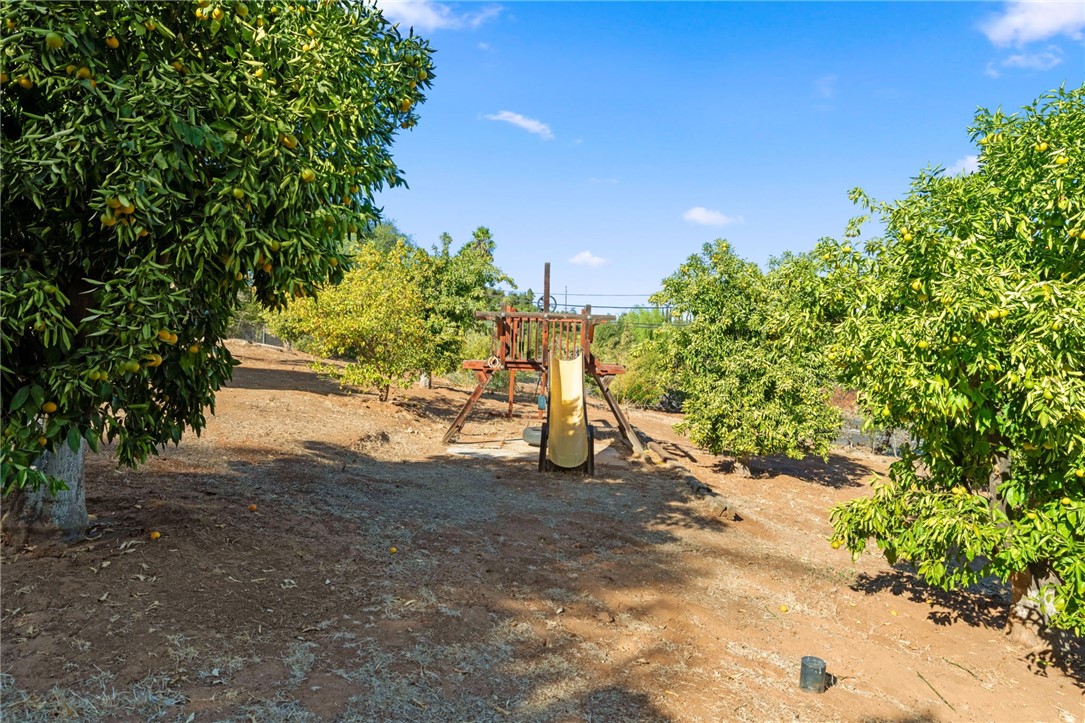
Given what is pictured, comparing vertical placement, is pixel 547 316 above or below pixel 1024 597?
above

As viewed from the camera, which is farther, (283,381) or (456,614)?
(283,381)

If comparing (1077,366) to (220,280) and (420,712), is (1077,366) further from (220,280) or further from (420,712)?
(220,280)

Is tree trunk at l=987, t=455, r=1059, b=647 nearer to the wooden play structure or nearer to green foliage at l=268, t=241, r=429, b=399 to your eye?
the wooden play structure

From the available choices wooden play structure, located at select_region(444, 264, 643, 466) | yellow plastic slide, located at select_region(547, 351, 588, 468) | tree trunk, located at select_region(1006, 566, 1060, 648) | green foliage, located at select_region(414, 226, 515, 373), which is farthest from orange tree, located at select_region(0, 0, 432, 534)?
green foliage, located at select_region(414, 226, 515, 373)

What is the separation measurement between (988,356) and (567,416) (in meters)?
8.94

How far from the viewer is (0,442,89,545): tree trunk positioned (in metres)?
5.43

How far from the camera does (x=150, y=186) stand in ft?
12.3

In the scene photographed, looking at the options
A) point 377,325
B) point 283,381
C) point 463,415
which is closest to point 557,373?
point 463,415

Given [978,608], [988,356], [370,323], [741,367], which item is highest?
[370,323]

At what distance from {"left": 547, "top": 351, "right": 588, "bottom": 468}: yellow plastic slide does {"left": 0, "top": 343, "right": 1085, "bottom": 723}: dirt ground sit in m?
1.83

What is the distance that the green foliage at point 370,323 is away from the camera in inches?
658

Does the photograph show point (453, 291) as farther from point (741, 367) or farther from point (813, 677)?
point (813, 677)

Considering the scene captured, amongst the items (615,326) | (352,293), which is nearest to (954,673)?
(352,293)

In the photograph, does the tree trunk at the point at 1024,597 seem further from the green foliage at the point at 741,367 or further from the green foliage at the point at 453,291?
the green foliage at the point at 453,291
